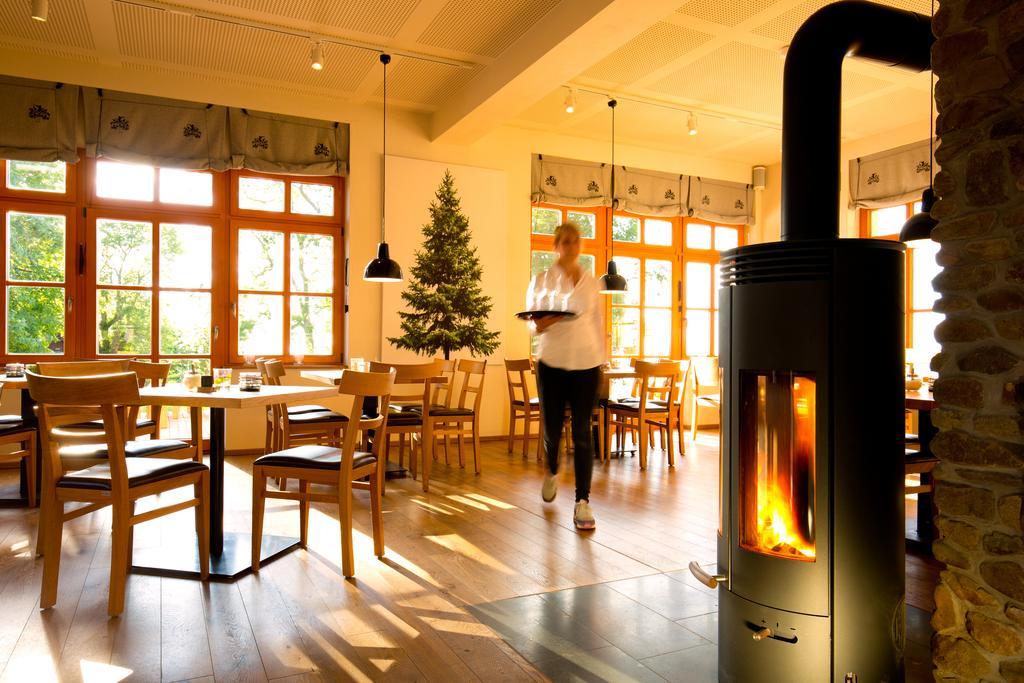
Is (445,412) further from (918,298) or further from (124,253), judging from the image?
(918,298)

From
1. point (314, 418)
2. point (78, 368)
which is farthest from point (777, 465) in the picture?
point (78, 368)

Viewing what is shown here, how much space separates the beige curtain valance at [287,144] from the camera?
6273 mm

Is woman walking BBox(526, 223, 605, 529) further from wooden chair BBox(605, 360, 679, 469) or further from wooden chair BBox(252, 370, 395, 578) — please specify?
wooden chair BBox(605, 360, 679, 469)

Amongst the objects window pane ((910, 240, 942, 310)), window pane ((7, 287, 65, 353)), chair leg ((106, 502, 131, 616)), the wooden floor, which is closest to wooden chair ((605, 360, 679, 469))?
the wooden floor

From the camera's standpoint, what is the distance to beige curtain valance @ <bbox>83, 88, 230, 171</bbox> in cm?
585

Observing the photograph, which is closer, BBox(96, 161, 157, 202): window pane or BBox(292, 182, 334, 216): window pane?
BBox(96, 161, 157, 202): window pane

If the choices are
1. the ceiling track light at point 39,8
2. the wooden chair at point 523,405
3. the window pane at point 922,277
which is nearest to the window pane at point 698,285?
the window pane at point 922,277

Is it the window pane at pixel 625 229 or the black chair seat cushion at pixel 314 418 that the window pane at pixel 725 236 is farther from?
the black chair seat cushion at pixel 314 418

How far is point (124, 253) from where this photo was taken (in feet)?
20.2

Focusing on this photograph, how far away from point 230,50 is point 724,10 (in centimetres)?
370

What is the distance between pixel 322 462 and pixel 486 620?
0.97 meters

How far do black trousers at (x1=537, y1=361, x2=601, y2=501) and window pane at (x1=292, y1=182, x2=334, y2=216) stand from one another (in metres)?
3.80

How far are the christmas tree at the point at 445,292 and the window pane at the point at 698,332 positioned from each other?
338 cm

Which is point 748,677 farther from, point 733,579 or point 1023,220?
point 1023,220
